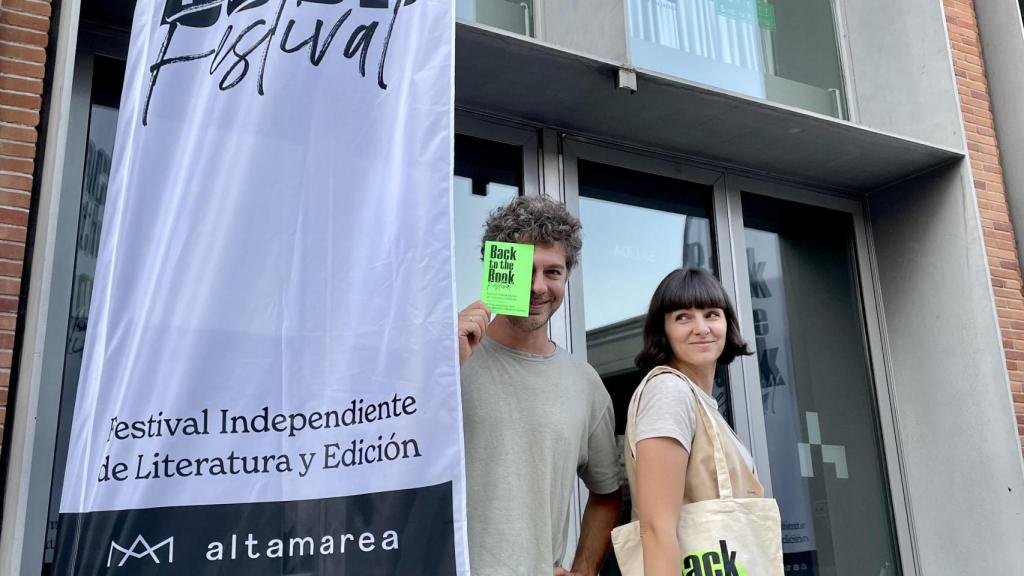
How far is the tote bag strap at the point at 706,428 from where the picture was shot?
91.9 inches

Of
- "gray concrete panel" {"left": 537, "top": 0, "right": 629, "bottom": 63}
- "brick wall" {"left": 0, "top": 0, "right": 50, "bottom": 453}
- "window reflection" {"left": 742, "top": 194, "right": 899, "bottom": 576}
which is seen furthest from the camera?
"window reflection" {"left": 742, "top": 194, "right": 899, "bottom": 576}

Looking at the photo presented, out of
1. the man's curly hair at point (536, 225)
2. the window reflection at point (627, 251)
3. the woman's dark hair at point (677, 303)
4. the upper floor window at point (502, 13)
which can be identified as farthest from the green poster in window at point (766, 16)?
the man's curly hair at point (536, 225)

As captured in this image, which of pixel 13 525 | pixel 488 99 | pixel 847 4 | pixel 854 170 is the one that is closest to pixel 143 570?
pixel 13 525

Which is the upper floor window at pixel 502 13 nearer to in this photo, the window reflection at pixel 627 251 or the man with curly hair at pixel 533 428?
the window reflection at pixel 627 251

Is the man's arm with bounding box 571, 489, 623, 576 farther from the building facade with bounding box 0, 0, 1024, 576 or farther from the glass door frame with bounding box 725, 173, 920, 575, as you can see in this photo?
the glass door frame with bounding box 725, 173, 920, 575

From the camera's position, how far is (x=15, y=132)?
296 centimetres

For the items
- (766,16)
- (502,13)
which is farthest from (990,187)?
(502,13)

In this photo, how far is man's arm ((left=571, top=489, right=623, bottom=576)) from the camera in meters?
2.67

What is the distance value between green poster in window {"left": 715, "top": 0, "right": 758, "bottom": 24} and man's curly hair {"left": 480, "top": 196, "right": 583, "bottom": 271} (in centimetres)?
315

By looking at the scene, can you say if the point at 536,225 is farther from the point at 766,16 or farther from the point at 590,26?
the point at 766,16

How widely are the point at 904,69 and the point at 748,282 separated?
172cm

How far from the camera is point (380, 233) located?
235 centimetres

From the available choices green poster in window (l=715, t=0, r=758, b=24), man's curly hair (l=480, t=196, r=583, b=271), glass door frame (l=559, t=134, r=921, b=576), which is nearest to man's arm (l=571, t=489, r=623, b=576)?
man's curly hair (l=480, t=196, r=583, b=271)

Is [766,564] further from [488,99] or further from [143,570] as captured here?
[488,99]
